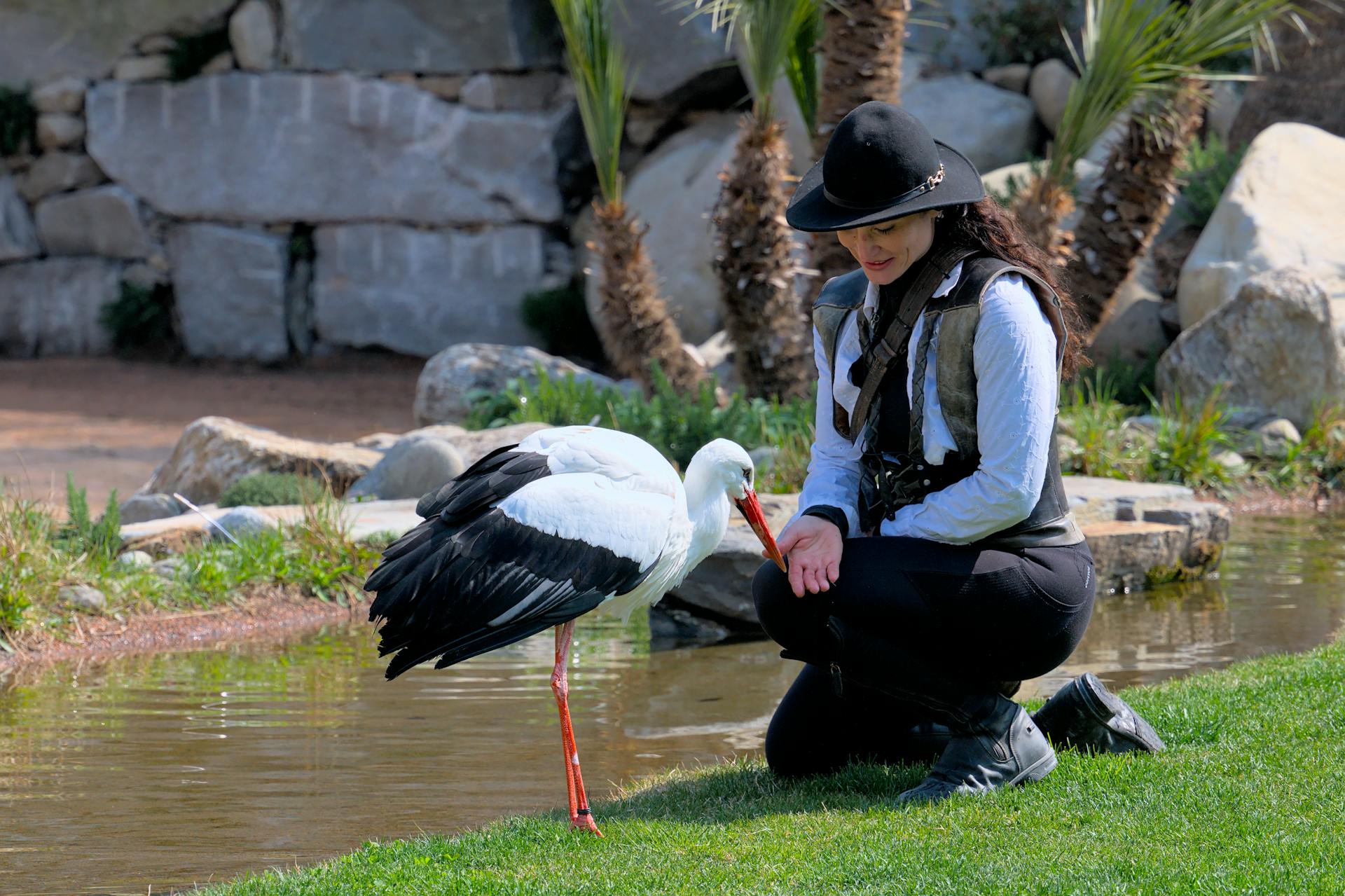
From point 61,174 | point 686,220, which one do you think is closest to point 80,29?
point 61,174

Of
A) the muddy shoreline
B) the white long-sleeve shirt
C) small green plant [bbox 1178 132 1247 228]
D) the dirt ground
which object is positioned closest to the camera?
the white long-sleeve shirt

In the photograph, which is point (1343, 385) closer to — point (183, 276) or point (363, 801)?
point (363, 801)

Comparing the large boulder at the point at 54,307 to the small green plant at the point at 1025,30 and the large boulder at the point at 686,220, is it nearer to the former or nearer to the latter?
the large boulder at the point at 686,220

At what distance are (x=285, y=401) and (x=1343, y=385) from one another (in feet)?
30.4

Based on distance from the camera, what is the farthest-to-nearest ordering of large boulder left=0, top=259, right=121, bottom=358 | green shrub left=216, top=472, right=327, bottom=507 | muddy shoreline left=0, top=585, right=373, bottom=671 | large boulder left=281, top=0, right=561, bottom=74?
large boulder left=0, top=259, right=121, bottom=358
large boulder left=281, top=0, right=561, bottom=74
green shrub left=216, top=472, right=327, bottom=507
muddy shoreline left=0, top=585, right=373, bottom=671

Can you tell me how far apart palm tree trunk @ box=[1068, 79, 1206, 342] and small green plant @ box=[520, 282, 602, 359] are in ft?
19.6

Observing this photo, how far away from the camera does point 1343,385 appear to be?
9844 millimetres

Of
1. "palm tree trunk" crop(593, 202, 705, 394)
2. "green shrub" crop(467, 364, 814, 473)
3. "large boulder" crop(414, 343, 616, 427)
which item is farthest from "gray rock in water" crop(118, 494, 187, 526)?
"palm tree trunk" crop(593, 202, 705, 394)

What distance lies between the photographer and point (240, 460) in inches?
339

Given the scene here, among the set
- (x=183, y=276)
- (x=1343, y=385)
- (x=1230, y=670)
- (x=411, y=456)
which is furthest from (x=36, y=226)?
(x=1230, y=670)

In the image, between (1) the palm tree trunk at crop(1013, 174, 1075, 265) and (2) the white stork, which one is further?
(1) the palm tree trunk at crop(1013, 174, 1075, 265)

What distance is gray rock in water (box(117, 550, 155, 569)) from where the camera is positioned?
21.3 ft

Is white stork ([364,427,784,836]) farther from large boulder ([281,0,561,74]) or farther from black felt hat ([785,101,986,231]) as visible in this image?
large boulder ([281,0,561,74])

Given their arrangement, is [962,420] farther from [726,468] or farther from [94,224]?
[94,224]
